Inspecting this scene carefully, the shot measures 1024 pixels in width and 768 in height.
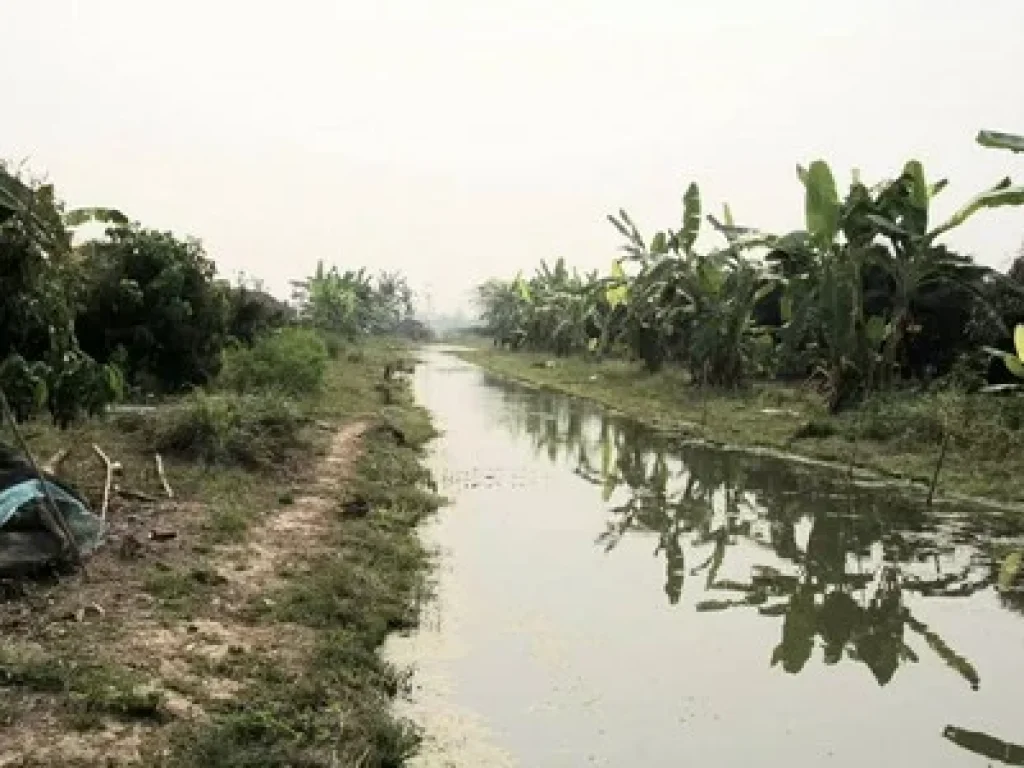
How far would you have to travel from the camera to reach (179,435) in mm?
11258

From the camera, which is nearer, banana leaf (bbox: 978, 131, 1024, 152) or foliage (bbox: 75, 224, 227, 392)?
banana leaf (bbox: 978, 131, 1024, 152)

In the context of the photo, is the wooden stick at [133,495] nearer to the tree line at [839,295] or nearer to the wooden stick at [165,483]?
the wooden stick at [165,483]

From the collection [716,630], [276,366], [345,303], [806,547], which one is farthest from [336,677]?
[345,303]

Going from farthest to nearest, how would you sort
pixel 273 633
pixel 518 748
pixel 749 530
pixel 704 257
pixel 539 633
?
pixel 704 257, pixel 749 530, pixel 539 633, pixel 273 633, pixel 518 748

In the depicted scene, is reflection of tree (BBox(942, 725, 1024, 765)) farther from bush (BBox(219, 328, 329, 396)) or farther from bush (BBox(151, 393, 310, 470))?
bush (BBox(219, 328, 329, 396))

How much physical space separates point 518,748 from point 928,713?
8.34ft

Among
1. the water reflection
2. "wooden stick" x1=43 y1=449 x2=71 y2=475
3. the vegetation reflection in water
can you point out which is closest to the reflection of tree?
the vegetation reflection in water

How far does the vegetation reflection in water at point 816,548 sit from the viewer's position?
23.5 ft

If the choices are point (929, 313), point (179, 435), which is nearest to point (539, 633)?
point (179, 435)

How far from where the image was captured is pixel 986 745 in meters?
5.43

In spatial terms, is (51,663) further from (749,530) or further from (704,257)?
(704,257)

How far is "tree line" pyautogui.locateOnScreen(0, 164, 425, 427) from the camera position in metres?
7.47

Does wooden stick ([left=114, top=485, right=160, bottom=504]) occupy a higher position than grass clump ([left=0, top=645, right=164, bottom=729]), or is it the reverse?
wooden stick ([left=114, top=485, right=160, bottom=504])

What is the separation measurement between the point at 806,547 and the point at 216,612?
6.05 meters
